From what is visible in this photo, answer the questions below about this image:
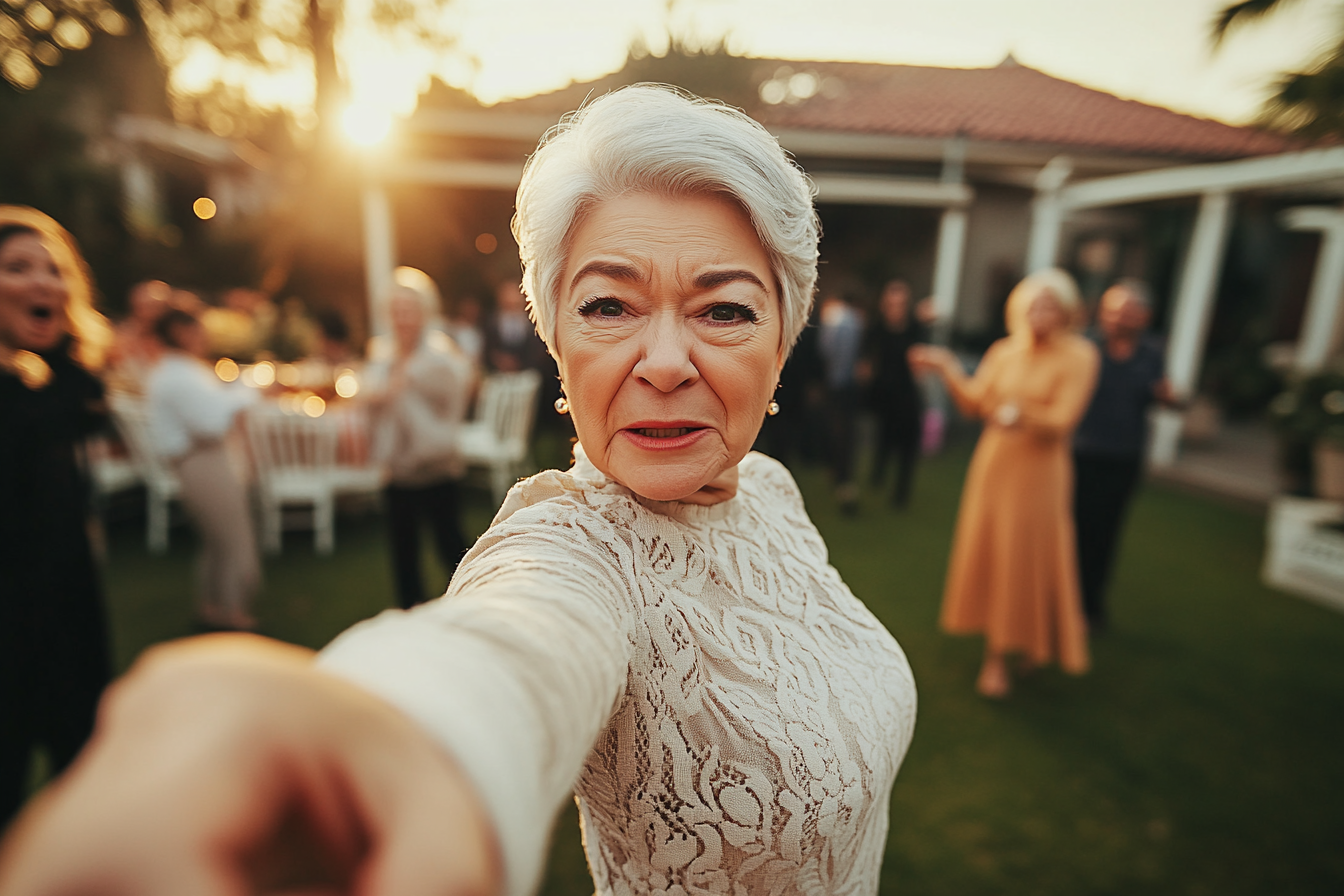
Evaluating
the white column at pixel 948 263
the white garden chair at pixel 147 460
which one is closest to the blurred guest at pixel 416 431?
the white garden chair at pixel 147 460

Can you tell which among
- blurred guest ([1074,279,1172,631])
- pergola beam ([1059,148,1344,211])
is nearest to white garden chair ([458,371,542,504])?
blurred guest ([1074,279,1172,631])

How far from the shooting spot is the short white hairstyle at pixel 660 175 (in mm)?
864

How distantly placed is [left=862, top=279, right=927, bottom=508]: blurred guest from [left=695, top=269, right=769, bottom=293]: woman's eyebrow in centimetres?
610

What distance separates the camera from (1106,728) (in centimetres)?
347

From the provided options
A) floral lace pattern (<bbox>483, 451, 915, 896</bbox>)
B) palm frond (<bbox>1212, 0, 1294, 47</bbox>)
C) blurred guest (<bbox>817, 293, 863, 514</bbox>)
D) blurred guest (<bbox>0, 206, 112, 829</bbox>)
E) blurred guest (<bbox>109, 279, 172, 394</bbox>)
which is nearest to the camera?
floral lace pattern (<bbox>483, 451, 915, 896</bbox>)

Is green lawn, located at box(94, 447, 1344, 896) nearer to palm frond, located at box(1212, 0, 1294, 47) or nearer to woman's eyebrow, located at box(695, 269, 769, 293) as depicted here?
woman's eyebrow, located at box(695, 269, 769, 293)

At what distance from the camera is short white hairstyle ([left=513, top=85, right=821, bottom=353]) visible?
864 millimetres

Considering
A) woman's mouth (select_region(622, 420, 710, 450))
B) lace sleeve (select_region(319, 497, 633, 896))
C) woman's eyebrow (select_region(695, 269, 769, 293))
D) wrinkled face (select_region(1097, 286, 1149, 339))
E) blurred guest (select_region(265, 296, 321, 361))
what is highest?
woman's eyebrow (select_region(695, 269, 769, 293))

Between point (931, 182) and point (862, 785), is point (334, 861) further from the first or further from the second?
point (931, 182)

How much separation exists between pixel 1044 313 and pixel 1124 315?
1.34 meters

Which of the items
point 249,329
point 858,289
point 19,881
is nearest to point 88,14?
point 249,329

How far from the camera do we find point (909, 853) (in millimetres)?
2627

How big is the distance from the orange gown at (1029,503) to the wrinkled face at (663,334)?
3.04 meters

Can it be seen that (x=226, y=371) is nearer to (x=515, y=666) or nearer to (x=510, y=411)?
(x=510, y=411)
